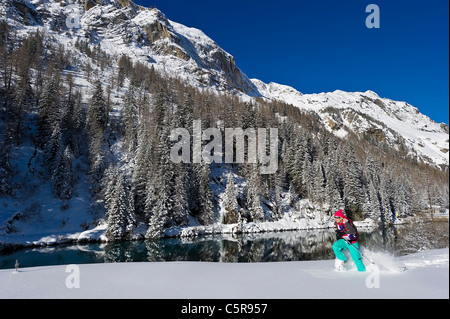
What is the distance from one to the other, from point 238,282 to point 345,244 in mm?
3737

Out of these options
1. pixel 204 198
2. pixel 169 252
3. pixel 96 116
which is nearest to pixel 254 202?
pixel 204 198

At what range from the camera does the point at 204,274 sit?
7.36 m

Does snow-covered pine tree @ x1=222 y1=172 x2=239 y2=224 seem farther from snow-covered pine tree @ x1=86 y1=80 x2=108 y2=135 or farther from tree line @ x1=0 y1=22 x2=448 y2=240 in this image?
snow-covered pine tree @ x1=86 y1=80 x2=108 y2=135

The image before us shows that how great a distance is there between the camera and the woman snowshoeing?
7.32m

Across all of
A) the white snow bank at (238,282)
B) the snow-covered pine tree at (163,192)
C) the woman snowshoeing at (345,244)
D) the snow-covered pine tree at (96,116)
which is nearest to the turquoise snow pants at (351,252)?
the woman snowshoeing at (345,244)

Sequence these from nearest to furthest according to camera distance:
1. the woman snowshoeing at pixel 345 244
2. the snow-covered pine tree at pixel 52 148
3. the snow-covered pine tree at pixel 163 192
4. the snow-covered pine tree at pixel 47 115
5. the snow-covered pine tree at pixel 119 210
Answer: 1. the woman snowshoeing at pixel 345 244
2. the snow-covered pine tree at pixel 119 210
3. the snow-covered pine tree at pixel 163 192
4. the snow-covered pine tree at pixel 52 148
5. the snow-covered pine tree at pixel 47 115

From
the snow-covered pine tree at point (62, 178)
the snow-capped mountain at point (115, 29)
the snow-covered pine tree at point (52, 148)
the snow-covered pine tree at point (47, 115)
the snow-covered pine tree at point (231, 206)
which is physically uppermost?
the snow-capped mountain at point (115, 29)

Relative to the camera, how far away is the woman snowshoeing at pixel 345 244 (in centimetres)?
732

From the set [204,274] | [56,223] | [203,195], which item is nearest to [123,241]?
[56,223]

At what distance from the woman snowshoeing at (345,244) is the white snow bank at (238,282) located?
1.23ft

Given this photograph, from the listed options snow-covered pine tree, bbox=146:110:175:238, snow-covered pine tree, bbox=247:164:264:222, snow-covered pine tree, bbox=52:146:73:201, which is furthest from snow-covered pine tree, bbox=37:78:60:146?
snow-covered pine tree, bbox=247:164:264:222

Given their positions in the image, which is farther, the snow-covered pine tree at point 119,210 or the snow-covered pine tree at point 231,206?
the snow-covered pine tree at point 231,206

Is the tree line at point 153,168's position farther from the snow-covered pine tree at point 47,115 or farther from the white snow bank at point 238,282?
the white snow bank at point 238,282

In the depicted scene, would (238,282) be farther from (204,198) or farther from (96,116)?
(96,116)
